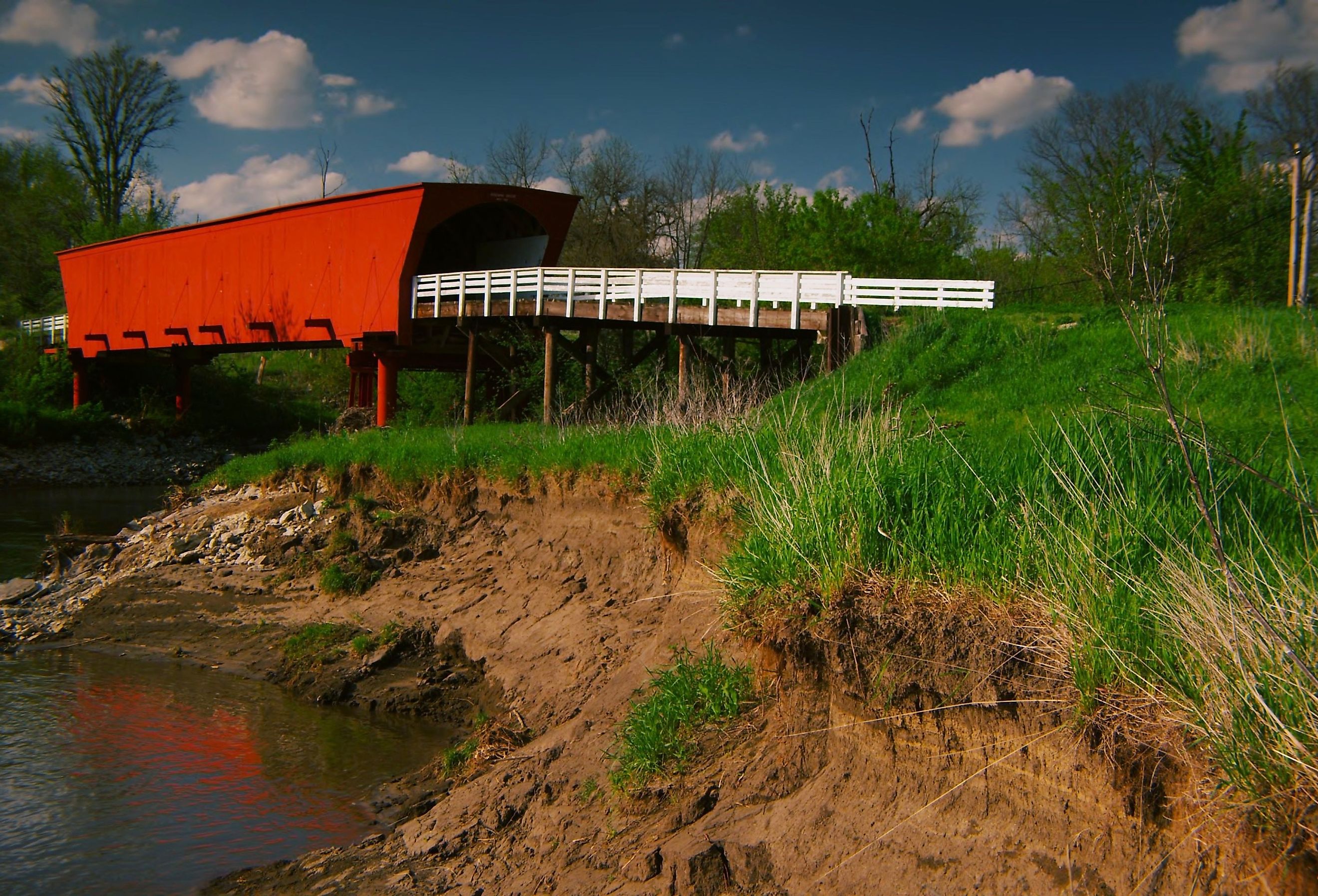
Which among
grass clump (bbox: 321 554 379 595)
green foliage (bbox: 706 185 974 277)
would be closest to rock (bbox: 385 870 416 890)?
grass clump (bbox: 321 554 379 595)

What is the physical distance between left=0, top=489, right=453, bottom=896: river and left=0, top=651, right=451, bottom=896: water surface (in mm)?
16

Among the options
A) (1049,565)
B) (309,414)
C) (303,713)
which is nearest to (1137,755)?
(1049,565)

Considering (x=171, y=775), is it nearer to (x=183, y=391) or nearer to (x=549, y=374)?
(x=549, y=374)

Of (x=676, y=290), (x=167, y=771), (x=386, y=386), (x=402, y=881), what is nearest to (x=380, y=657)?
(x=167, y=771)

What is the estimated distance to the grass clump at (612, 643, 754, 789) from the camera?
5.77 m

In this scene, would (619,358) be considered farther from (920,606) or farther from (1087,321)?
(920,606)

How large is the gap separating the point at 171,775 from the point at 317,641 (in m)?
2.99

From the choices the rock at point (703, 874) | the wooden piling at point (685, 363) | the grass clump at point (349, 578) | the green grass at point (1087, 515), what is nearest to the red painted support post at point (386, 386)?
the wooden piling at point (685, 363)

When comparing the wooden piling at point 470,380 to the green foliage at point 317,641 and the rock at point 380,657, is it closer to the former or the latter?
the green foliage at point 317,641

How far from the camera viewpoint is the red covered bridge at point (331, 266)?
2230 cm

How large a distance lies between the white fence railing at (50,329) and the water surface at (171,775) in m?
29.3

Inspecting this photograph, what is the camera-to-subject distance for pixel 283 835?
7.27 m

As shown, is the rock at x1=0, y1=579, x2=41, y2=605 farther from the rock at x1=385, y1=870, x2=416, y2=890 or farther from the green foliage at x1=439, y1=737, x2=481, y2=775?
the rock at x1=385, y1=870, x2=416, y2=890

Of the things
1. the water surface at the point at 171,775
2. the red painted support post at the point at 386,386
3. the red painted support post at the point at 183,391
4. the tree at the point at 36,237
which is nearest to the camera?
the water surface at the point at 171,775
